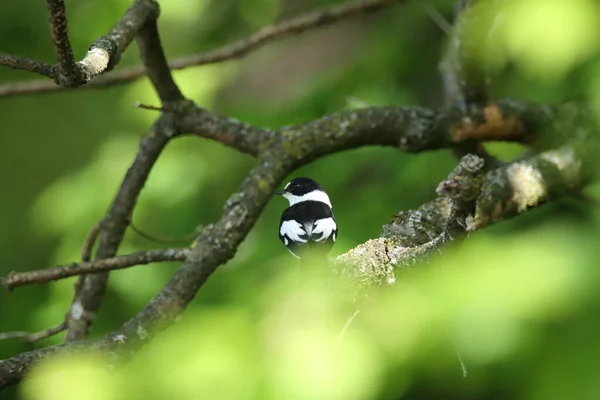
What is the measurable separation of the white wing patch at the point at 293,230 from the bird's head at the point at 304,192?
0.33 feet

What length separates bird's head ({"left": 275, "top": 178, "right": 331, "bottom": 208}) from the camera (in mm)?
1184

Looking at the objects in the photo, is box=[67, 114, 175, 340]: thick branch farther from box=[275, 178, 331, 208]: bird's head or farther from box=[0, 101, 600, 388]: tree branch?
box=[275, 178, 331, 208]: bird's head

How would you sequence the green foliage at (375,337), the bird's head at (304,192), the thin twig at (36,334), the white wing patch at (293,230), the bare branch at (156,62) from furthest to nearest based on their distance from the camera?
the bare branch at (156,62), the thin twig at (36,334), the bird's head at (304,192), the white wing patch at (293,230), the green foliage at (375,337)

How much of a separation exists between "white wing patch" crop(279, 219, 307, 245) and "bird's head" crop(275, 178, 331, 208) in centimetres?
10

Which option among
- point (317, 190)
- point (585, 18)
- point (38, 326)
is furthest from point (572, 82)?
point (38, 326)

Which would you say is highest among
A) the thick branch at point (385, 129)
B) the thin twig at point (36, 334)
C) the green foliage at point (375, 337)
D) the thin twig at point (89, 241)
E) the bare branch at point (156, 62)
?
the bare branch at point (156, 62)

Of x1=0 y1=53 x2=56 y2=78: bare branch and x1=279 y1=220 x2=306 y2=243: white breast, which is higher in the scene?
x1=0 y1=53 x2=56 y2=78: bare branch

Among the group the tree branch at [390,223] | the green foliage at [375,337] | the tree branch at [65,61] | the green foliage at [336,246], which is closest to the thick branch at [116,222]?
the tree branch at [390,223]

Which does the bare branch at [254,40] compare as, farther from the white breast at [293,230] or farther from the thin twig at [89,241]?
the white breast at [293,230]

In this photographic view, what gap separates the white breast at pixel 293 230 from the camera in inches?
40.5

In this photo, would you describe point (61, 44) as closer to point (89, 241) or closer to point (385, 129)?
point (89, 241)

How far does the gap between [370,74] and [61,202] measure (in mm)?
1300

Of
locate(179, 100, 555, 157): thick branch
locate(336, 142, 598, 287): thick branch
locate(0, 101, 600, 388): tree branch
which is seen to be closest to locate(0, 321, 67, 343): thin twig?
locate(0, 101, 600, 388): tree branch

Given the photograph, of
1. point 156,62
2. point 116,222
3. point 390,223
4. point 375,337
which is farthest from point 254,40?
point 375,337
